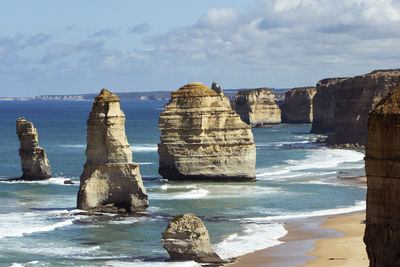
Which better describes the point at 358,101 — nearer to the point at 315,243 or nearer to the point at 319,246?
the point at 315,243

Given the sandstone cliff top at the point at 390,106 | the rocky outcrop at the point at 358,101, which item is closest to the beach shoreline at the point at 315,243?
the sandstone cliff top at the point at 390,106

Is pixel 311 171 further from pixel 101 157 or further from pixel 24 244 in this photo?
pixel 24 244

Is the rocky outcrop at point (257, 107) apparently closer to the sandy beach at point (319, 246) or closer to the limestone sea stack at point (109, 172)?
the limestone sea stack at point (109, 172)

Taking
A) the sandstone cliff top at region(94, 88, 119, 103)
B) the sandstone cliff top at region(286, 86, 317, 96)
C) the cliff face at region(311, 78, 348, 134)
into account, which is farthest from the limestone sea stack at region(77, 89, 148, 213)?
the sandstone cliff top at region(286, 86, 317, 96)

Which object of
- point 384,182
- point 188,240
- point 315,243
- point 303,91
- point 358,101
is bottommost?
point 315,243

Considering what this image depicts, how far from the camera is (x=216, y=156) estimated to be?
53.5m

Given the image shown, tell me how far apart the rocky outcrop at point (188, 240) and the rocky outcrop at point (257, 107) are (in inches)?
4910

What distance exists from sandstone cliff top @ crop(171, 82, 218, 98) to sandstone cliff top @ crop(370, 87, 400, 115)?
1466 inches

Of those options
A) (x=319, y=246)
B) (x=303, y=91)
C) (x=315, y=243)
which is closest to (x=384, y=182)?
(x=319, y=246)

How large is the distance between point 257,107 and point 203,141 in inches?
4096

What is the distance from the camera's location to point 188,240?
2959 centimetres

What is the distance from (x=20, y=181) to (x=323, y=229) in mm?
24946

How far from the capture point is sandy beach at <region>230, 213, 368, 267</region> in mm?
30422

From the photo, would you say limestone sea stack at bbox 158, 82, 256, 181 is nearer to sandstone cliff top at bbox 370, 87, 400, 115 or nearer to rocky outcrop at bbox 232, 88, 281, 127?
sandstone cliff top at bbox 370, 87, 400, 115
